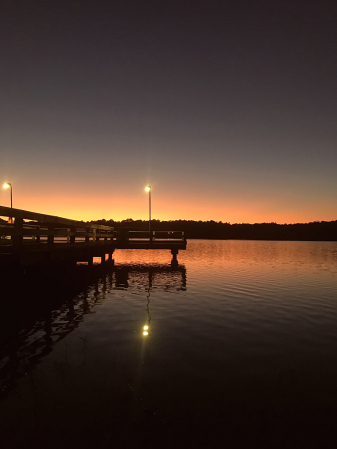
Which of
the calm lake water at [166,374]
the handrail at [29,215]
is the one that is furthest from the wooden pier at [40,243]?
the calm lake water at [166,374]

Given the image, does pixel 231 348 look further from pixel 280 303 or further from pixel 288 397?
pixel 280 303

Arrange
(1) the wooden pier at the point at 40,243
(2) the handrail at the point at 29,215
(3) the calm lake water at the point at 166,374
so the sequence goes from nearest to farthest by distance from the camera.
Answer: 1. (3) the calm lake water at the point at 166,374
2. (2) the handrail at the point at 29,215
3. (1) the wooden pier at the point at 40,243

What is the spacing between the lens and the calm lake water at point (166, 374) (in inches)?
181

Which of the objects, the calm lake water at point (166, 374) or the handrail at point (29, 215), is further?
the handrail at point (29, 215)

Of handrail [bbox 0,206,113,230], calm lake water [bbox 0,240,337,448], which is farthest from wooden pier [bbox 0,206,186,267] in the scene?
calm lake water [bbox 0,240,337,448]

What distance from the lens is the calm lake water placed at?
4602 mm

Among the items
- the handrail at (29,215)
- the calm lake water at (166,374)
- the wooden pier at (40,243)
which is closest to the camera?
the calm lake water at (166,374)

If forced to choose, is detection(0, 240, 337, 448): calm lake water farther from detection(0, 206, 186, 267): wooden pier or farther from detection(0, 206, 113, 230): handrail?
detection(0, 206, 113, 230): handrail

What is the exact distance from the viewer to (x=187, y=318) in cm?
1116

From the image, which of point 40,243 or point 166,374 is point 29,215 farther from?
point 166,374

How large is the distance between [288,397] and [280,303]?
8.80 metres

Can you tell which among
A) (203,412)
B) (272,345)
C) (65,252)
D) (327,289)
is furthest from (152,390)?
(327,289)

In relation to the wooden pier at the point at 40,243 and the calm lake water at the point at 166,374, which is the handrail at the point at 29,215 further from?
the calm lake water at the point at 166,374

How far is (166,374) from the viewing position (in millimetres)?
6520
